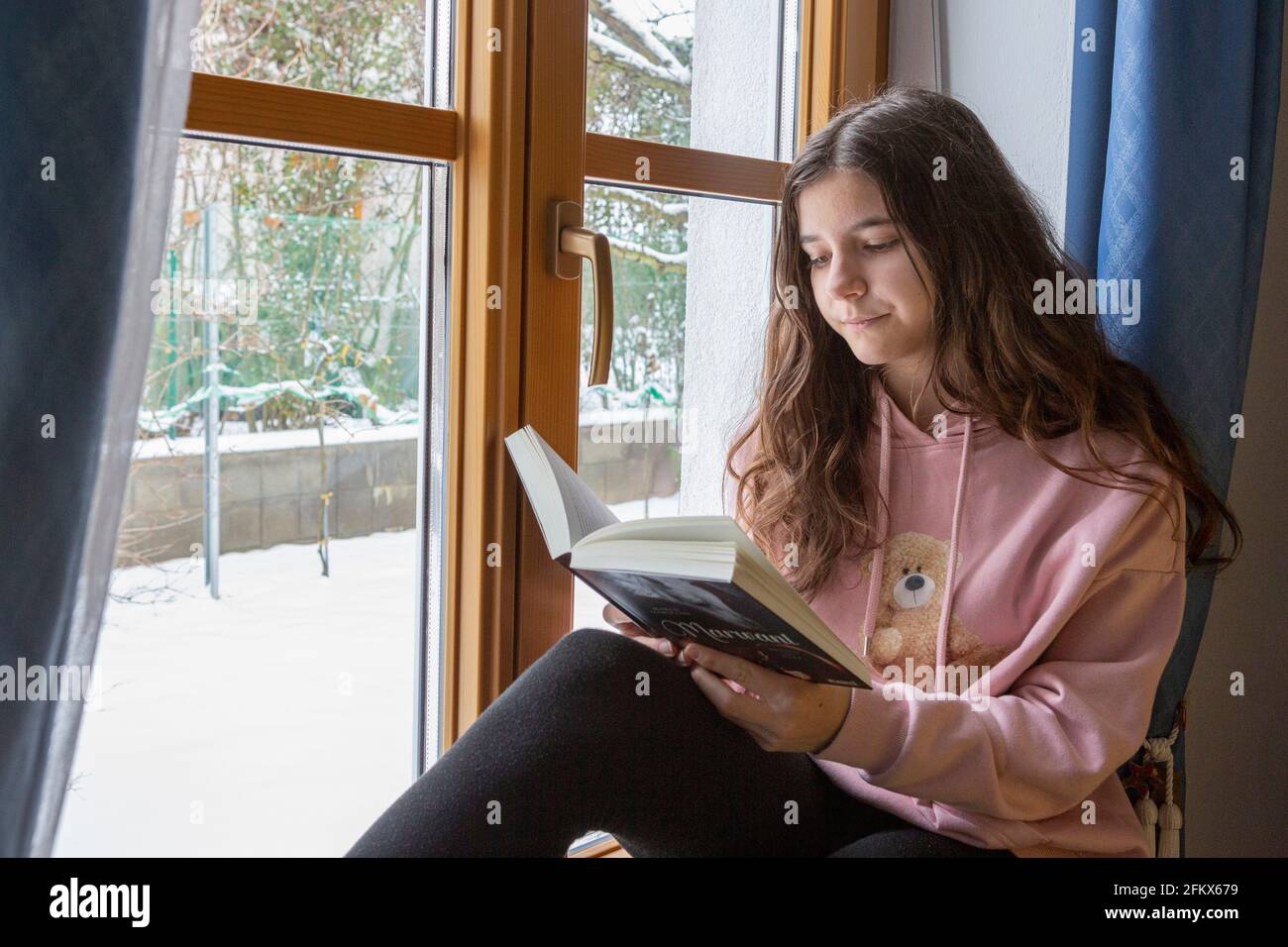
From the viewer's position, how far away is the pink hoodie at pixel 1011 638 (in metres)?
0.92

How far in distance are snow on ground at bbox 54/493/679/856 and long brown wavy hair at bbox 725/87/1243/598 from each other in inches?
16.3

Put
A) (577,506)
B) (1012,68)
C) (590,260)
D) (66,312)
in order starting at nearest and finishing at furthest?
(66,312)
(577,506)
(590,260)
(1012,68)

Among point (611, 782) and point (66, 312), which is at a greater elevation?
point (66, 312)

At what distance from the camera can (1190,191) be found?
1184 mm

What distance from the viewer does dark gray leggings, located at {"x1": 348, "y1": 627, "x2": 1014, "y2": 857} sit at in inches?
33.2

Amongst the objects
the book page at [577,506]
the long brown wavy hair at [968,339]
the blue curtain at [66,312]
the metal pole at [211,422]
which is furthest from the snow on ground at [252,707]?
the long brown wavy hair at [968,339]

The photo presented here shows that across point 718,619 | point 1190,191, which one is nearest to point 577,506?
point 718,619

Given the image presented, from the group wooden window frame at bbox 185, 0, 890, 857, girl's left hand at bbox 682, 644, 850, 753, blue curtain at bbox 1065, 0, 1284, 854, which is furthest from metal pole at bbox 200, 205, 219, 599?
blue curtain at bbox 1065, 0, 1284, 854

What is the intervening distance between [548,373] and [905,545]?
1.27 feet

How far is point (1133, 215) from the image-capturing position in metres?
1.20

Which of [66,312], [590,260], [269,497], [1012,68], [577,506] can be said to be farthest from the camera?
[1012,68]

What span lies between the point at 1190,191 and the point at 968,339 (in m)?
0.32

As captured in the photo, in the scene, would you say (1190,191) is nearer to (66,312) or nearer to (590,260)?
(590,260)

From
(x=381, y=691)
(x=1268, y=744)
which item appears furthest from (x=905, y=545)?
(x=1268, y=744)
